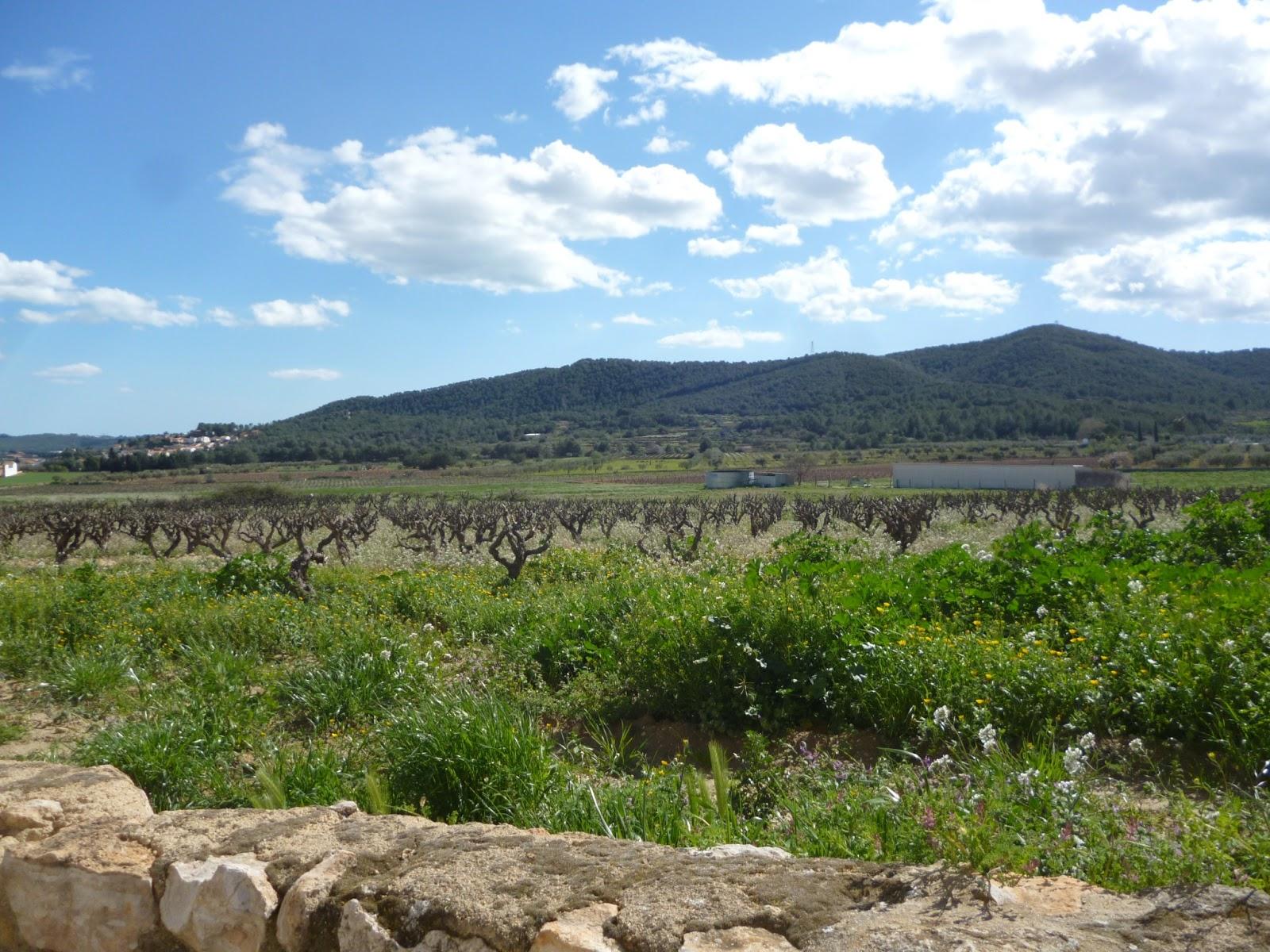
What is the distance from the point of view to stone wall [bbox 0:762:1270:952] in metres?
2.14

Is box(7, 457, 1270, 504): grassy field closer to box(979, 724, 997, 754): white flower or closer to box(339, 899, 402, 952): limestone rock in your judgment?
box(979, 724, 997, 754): white flower

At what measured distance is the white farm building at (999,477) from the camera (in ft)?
177

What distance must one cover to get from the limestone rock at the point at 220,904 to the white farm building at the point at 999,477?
175ft

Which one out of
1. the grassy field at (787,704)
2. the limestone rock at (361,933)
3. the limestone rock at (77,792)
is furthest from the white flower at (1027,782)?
the limestone rock at (77,792)

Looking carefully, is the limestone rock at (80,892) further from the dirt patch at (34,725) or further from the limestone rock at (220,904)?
the dirt patch at (34,725)

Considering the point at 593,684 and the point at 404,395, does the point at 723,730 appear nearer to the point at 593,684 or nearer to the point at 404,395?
the point at 593,684

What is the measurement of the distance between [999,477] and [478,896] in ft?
202

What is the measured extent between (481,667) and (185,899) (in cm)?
460

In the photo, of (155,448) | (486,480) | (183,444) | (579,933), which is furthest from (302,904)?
(183,444)

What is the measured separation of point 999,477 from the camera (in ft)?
196

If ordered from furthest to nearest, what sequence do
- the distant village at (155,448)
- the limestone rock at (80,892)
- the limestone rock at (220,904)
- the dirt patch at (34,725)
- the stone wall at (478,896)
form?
the distant village at (155,448) < the dirt patch at (34,725) < the limestone rock at (80,892) < the limestone rock at (220,904) < the stone wall at (478,896)

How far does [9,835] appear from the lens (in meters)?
3.50

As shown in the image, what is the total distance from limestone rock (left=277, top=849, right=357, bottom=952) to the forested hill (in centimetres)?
9117

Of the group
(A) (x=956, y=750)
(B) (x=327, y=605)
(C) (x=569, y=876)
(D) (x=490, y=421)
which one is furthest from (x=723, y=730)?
(D) (x=490, y=421)
